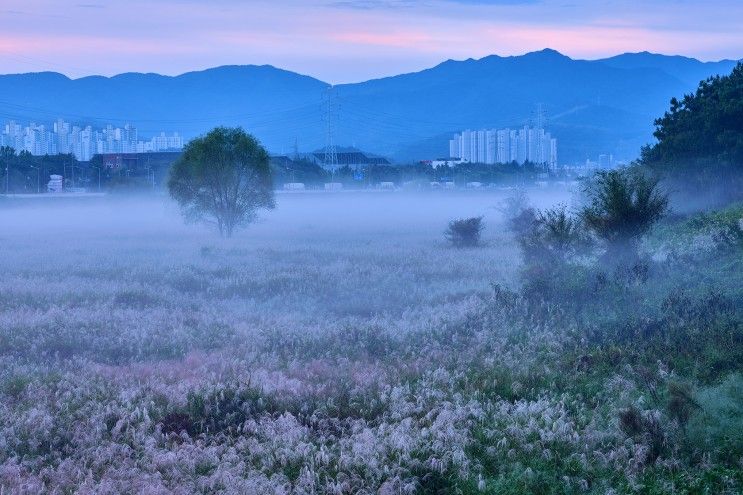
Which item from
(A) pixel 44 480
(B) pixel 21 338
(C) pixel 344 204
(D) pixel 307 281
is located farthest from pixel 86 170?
(A) pixel 44 480

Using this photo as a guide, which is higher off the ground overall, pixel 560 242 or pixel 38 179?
pixel 38 179

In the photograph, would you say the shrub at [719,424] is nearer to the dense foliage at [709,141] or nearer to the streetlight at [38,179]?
the dense foliage at [709,141]

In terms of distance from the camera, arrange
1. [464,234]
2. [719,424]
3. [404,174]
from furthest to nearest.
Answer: [404,174], [464,234], [719,424]

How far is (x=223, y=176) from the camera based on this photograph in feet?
174

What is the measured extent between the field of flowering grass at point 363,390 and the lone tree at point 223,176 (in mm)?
24142

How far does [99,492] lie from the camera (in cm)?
1062

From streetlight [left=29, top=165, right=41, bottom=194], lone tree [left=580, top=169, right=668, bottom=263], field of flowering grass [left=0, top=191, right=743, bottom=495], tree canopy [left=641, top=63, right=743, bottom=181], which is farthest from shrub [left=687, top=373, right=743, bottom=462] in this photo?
streetlight [left=29, top=165, right=41, bottom=194]

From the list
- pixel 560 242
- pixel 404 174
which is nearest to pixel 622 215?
pixel 560 242

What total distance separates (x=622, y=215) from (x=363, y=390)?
1327 centimetres

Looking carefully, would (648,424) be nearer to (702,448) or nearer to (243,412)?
(702,448)

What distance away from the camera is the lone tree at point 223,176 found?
52656mm

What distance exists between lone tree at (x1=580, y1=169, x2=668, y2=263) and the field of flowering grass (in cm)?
181

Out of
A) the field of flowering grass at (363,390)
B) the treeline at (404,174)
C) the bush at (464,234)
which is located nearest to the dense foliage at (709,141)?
the bush at (464,234)

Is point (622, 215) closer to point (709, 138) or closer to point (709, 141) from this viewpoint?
point (709, 141)
